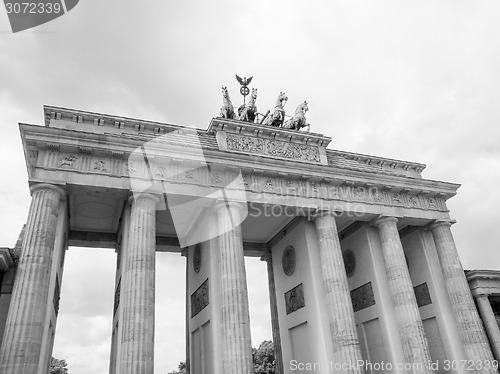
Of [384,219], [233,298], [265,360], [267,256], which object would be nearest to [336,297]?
[233,298]

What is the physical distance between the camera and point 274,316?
2556 cm

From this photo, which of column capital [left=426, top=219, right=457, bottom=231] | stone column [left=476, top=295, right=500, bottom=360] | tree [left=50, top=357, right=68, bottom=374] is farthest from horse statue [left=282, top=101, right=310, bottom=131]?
tree [left=50, top=357, right=68, bottom=374]

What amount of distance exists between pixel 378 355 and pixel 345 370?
454cm

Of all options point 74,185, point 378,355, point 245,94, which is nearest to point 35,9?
point 74,185

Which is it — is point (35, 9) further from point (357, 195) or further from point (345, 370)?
point (345, 370)

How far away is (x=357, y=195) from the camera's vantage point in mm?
22344

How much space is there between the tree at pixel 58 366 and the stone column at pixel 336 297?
5645cm

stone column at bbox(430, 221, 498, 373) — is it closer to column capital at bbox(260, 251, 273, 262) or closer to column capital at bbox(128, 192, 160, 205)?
column capital at bbox(260, 251, 273, 262)

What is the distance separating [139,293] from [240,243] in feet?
16.8

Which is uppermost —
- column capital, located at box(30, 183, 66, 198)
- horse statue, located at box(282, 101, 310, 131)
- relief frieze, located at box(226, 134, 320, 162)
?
horse statue, located at box(282, 101, 310, 131)

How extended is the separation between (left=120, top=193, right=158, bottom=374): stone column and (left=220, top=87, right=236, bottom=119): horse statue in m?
7.20

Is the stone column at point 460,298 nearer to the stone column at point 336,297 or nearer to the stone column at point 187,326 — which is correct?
the stone column at point 336,297

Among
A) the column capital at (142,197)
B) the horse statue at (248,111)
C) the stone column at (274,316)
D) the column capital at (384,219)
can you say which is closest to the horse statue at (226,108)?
the horse statue at (248,111)

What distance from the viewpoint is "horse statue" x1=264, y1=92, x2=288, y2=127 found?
23.9m
